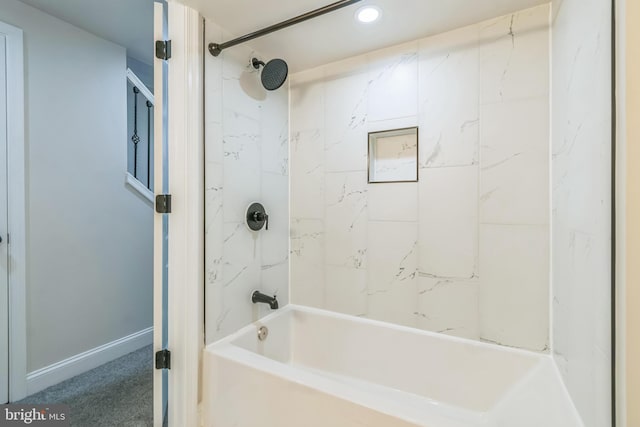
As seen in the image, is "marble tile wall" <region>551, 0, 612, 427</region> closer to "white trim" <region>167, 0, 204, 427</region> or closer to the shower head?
the shower head

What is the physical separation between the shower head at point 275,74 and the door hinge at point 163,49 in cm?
48

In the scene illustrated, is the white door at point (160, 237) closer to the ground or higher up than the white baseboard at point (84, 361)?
higher up

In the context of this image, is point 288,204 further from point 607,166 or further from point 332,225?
point 607,166

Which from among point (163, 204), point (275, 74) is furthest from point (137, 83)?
point (163, 204)

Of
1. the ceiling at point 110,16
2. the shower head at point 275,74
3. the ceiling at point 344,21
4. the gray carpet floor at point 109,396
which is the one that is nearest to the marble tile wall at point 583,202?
the ceiling at point 344,21

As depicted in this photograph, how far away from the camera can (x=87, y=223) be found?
2.19 m

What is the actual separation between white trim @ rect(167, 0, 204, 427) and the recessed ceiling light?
2.66 ft

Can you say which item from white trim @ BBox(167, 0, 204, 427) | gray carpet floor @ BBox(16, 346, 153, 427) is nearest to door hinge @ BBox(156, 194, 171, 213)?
white trim @ BBox(167, 0, 204, 427)

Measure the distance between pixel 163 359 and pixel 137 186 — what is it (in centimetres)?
170

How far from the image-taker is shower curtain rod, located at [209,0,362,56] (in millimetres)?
1193

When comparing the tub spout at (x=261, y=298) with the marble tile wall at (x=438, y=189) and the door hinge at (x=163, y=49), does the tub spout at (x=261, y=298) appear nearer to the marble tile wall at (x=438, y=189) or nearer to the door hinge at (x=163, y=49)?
the marble tile wall at (x=438, y=189)

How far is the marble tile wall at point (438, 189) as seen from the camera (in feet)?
4.54

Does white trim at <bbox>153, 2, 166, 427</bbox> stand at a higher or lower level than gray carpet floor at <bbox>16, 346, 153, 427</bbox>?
higher

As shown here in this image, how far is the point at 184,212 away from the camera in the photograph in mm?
1378
